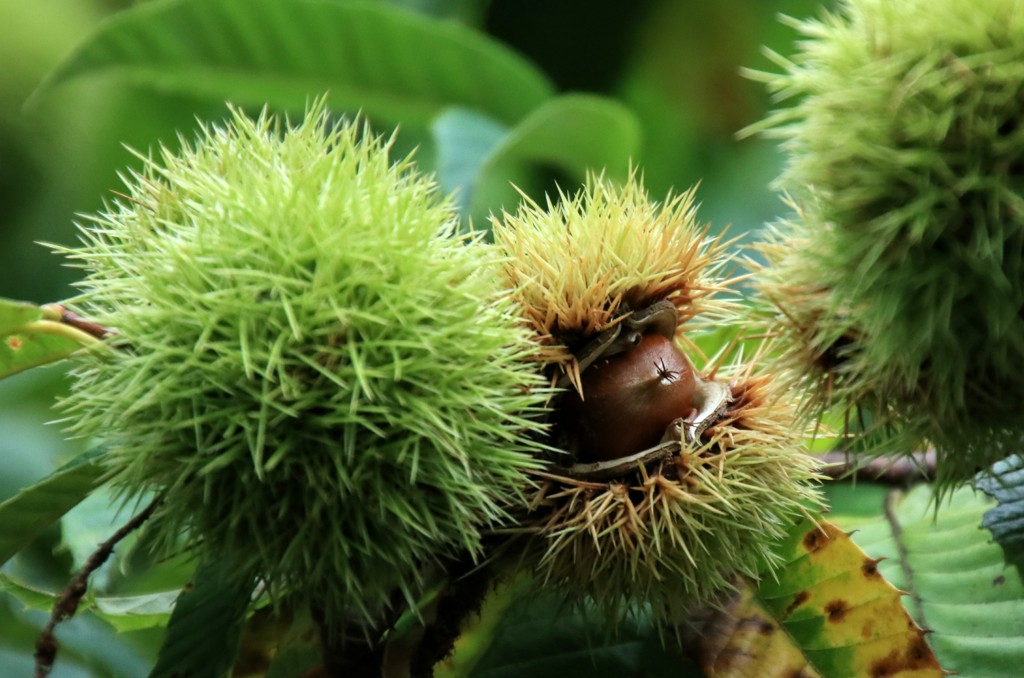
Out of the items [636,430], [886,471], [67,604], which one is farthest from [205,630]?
[886,471]

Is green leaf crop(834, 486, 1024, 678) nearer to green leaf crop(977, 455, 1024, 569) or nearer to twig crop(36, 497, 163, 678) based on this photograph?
green leaf crop(977, 455, 1024, 569)

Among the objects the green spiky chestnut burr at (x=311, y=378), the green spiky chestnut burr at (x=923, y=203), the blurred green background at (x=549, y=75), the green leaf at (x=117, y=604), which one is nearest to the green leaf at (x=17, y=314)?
the green spiky chestnut burr at (x=311, y=378)

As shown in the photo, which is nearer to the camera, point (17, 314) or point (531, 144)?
point (17, 314)

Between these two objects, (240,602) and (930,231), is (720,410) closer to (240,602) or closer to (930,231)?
Result: (930,231)

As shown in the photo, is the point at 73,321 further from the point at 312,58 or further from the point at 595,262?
the point at 312,58

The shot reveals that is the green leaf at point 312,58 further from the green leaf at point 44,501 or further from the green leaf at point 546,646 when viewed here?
the green leaf at point 546,646
